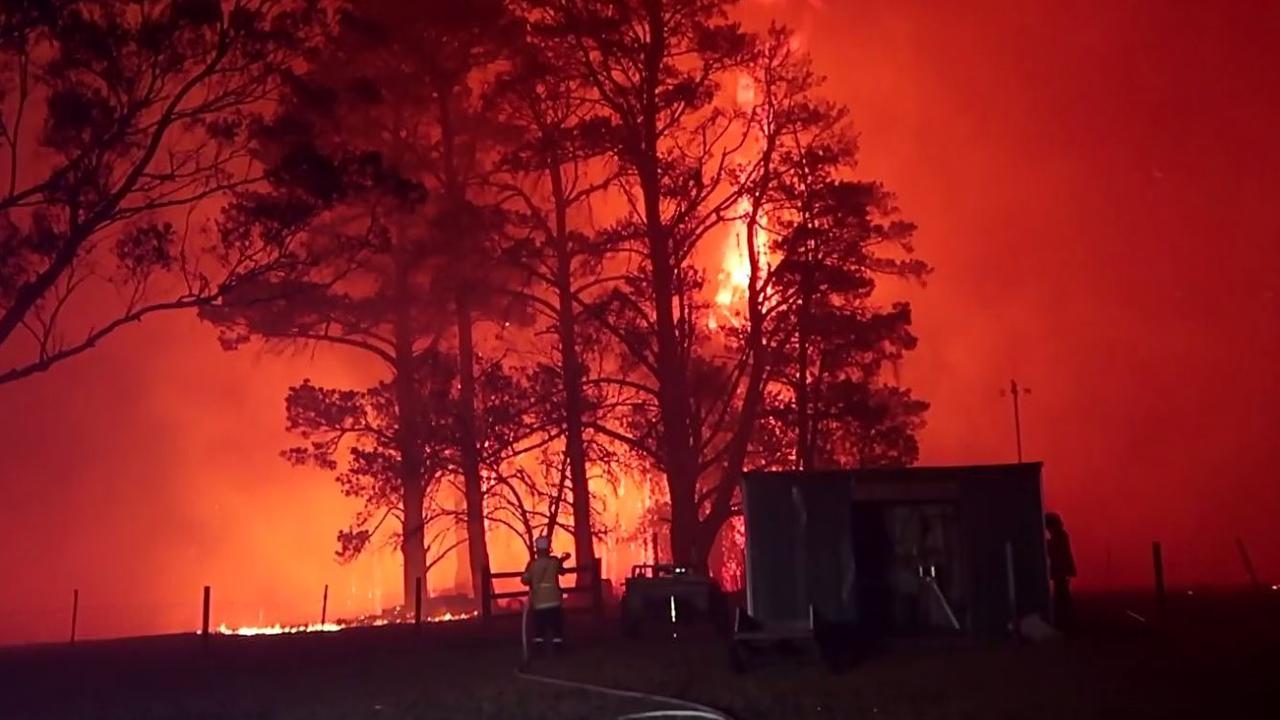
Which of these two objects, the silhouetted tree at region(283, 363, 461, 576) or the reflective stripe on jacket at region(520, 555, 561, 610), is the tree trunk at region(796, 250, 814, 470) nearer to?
the silhouetted tree at region(283, 363, 461, 576)

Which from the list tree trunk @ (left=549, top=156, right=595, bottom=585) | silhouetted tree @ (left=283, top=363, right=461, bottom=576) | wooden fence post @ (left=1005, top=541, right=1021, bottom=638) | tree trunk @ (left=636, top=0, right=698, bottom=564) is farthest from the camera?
silhouetted tree @ (left=283, top=363, right=461, bottom=576)

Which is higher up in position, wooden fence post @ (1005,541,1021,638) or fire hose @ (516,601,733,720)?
wooden fence post @ (1005,541,1021,638)

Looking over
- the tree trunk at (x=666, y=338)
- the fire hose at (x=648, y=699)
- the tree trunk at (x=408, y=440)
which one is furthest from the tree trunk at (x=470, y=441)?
the fire hose at (x=648, y=699)

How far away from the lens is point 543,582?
18.6m

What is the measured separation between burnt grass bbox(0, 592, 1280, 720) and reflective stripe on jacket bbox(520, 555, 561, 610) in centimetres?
83

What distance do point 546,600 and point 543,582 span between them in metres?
0.25

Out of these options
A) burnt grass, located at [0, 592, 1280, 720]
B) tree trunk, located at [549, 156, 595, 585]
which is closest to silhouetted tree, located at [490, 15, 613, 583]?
tree trunk, located at [549, 156, 595, 585]

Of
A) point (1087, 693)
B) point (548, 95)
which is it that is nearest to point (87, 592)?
point (548, 95)

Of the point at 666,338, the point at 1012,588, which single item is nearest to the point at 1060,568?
the point at 1012,588

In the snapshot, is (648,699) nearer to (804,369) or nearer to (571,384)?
(804,369)

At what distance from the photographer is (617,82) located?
30.4 metres

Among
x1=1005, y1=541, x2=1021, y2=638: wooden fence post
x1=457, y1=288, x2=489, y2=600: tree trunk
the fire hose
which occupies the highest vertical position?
x1=457, y1=288, x2=489, y2=600: tree trunk

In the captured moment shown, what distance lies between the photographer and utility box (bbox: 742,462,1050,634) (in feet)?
55.9

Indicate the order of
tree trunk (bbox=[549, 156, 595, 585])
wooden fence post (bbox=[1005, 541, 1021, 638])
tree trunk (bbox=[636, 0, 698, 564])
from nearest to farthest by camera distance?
wooden fence post (bbox=[1005, 541, 1021, 638])
tree trunk (bbox=[636, 0, 698, 564])
tree trunk (bbox=[549, 156, 595, 585])
